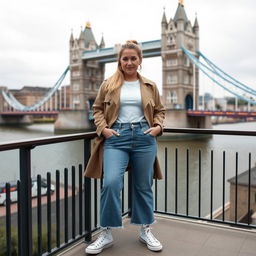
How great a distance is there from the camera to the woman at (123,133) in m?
1.99

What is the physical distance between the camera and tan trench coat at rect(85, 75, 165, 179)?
2.00m

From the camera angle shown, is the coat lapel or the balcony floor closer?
the coat lapel

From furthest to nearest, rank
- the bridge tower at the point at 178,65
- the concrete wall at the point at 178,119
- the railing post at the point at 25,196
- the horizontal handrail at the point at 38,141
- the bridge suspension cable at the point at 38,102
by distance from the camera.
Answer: the bridge suspension cable at the point at 38,102
the bridge tower at the point at 178,65
the concrete wall at the point at 178,119
the railing post at the point at 25,196
the horizontal handrail at the point at 38,141

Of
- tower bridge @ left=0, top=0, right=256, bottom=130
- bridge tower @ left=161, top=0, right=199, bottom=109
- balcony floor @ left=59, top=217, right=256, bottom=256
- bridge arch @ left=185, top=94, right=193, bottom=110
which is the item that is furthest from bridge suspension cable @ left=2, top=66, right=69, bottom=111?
balcony floor @ left=59, top=217, right=256, bottom=256

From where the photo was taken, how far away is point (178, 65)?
31.8 metres

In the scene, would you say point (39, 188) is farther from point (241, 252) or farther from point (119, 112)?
point (241, 252)

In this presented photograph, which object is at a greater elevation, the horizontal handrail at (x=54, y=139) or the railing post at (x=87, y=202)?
the horizontal handrail at (x=54, y=139)

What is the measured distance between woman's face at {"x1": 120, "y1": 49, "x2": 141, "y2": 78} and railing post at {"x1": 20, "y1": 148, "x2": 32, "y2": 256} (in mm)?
763

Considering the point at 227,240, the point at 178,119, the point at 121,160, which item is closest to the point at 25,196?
the point at 121,160

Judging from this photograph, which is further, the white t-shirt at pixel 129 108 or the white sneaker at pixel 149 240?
the white sneaker at pixel 149 240

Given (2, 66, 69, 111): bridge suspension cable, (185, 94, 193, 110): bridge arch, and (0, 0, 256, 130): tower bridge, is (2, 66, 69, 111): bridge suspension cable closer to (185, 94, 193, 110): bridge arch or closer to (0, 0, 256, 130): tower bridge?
(0, 0, 256, 130): tower bridge

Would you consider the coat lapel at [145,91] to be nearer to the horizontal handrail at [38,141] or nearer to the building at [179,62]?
the horizontal handrail at [38,141]

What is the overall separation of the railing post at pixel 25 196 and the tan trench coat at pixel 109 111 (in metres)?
0.43

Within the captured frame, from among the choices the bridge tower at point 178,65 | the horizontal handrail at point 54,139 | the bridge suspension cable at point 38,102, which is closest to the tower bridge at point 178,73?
the bridge tower at point 178,65
